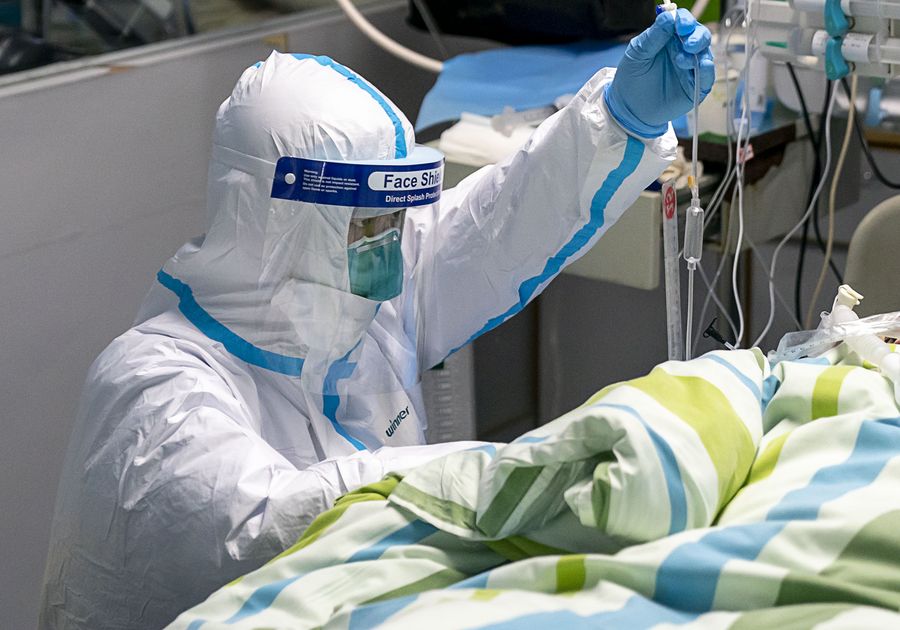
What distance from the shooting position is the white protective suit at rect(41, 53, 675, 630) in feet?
4.41

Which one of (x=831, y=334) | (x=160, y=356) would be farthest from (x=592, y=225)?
(x=160, y=356)

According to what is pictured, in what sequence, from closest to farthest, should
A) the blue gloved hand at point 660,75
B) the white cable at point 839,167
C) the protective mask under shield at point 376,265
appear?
1. the blue gloved hand at point 660,75
2. the protective mask under shield at point 376,265
3. the white cable at point 839,167

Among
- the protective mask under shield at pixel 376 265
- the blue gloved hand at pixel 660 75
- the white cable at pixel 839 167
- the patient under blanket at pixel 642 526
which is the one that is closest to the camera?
the patient under blanket at pixel 642 526

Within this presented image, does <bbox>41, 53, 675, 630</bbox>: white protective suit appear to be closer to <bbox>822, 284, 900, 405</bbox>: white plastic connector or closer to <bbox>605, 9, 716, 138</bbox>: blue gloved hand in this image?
<bbox>605, 9, 716, 138</bbox>: blue gloved hand

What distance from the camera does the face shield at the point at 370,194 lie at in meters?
1.48

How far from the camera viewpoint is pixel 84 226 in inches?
96.2

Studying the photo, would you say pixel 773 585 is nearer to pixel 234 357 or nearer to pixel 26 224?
pixel 234 357

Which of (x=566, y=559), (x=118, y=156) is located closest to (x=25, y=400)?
(x=118, y=156)

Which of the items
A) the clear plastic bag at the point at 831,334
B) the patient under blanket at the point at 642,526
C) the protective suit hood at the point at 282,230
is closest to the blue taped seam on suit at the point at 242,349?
the protective suit hood at the point at 282,230

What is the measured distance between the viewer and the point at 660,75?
1.51 meters

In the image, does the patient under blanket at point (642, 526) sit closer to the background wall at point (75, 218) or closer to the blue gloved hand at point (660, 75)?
the blue gloved hand at point (660, 75)

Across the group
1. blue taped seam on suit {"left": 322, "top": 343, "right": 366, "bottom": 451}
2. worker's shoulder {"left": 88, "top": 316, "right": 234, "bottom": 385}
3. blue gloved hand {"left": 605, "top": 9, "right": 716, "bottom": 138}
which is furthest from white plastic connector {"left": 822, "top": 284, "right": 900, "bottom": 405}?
worker's shoulder {"left": 88, "top": 316, "right": 234, "bottom": 385}

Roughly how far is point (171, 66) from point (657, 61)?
1.36 metres

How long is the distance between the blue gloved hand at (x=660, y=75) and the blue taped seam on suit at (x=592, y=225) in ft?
0.11
